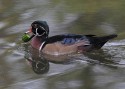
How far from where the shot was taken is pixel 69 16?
43.5 feet

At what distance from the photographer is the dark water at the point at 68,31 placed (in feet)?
29.1

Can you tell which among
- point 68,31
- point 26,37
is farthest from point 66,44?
point 68,31

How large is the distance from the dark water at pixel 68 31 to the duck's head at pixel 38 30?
27 centimetres

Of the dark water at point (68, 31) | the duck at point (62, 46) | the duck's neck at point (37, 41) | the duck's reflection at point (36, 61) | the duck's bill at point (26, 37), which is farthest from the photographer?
the duck's bill at point (26, 37)

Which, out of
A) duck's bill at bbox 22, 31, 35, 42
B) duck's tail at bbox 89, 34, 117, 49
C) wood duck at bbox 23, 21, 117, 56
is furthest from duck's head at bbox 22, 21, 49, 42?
duck's tail at bbox 89, 34, 117, 49

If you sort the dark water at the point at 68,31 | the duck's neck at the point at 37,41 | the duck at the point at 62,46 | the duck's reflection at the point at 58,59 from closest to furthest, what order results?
the dark water at the point at 68,31
the duck's reflection at the point at 58,59
the duck at the point at 62,46
the duck's neck at the point at 37,41

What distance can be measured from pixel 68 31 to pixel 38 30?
110 cm

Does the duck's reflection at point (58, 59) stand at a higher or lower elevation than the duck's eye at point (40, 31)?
lower

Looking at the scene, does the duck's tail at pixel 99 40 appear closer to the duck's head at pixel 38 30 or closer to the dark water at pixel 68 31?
the dark water at pixel 68 31

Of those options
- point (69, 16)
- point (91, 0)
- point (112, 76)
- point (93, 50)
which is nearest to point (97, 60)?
point (93, 50)

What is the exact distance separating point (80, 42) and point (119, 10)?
326 centimetres

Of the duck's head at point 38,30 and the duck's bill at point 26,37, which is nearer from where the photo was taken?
the duck's head at point 38,30

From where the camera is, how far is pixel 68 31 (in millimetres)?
11977

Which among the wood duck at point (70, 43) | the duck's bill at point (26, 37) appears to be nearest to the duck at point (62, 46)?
the wood duck at point (70, 43)
